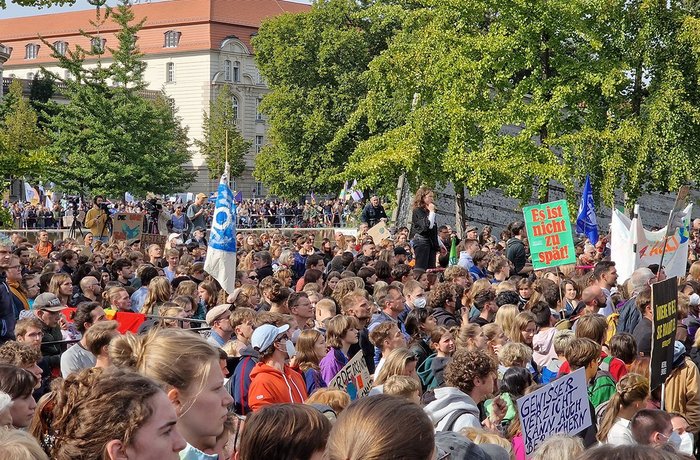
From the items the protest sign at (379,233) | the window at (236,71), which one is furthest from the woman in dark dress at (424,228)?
the window at (236,71)

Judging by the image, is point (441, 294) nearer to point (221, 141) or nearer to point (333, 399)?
point (333, 399)

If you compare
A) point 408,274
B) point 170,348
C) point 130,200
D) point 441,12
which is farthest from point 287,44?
point 170,348

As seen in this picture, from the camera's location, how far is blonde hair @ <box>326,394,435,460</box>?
11.6ft

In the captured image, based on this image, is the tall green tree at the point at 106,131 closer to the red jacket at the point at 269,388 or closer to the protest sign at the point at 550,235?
the protest sign at the point at 550,235

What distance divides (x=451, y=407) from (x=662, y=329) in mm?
2634

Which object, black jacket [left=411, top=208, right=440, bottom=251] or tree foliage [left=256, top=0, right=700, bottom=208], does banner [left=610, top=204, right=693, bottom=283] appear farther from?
tree foliage [left=256, top=0, right=700, bottom=208]

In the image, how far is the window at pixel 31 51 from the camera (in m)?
115

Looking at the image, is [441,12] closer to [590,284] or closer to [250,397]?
[590,284]

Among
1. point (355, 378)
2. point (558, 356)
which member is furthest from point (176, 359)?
point (558, 356)

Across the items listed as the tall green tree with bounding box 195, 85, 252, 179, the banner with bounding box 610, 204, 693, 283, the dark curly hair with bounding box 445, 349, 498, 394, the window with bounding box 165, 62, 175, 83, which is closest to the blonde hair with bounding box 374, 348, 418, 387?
the dark curly hair with bounding box 445, 349, 498, 394

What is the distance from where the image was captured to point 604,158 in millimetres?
30594

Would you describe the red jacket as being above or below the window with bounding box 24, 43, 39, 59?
below

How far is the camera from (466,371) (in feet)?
23.2

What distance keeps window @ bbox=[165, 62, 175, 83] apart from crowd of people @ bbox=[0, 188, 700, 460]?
8971cm
